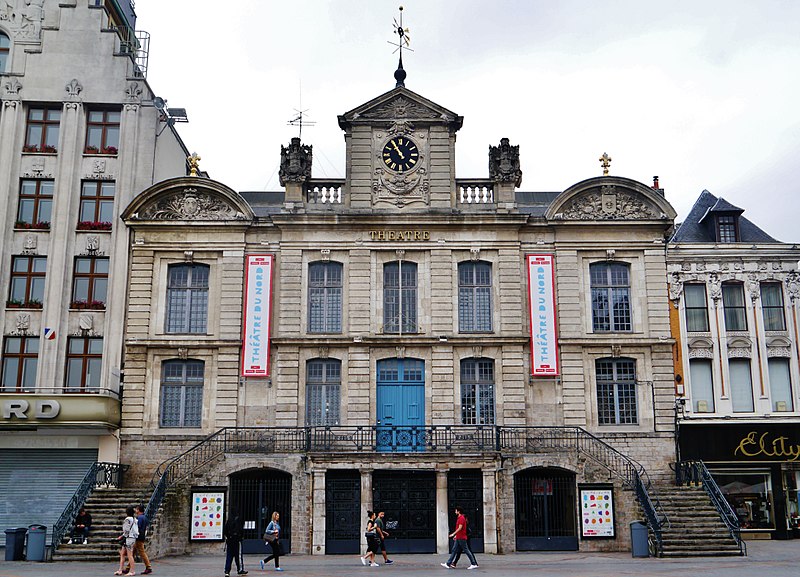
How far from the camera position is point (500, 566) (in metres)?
22.5

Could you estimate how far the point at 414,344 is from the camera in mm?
28750

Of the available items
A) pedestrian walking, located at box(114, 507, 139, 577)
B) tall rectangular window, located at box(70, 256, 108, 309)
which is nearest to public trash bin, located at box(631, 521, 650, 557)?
pedestrian walking, located at box(114, 507, 139, 577)

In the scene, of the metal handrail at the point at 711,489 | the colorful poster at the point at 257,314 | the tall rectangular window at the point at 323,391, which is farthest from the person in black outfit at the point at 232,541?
the metal handrail at the point at 711,489

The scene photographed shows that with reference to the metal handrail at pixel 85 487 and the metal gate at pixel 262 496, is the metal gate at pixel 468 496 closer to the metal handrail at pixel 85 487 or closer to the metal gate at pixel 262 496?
the metal gate at pixel 262 496

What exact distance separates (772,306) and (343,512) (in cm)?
1621

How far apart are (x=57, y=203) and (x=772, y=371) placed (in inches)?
980

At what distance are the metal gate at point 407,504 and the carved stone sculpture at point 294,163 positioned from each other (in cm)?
1029

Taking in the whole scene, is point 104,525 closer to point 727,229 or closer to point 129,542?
point 129,542

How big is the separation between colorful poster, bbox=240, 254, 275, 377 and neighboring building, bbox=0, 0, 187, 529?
4146mm

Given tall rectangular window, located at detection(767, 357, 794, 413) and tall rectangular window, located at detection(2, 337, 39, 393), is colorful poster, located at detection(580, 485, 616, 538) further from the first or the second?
tall rectangular window, located at detection(2, 337, 39, 393)

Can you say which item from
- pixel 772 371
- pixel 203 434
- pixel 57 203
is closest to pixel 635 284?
pixel 772 371

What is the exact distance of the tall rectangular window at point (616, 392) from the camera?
28.5 meters

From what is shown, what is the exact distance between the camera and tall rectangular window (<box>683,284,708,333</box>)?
30.2 meters

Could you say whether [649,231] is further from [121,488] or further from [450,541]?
[121,488]
